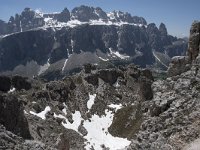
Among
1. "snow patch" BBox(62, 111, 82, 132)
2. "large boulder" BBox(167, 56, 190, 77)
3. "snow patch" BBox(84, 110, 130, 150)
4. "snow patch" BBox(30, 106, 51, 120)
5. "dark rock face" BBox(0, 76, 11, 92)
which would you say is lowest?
"snow patch" BBox(84, 110, 130, 150)

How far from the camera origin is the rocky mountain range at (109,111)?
33.2m

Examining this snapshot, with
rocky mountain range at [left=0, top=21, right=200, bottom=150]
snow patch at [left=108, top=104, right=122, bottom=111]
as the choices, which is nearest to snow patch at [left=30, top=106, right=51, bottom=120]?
rocky mountain range at [left=0, top=21, right=200, bottom=150]

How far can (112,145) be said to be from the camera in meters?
108

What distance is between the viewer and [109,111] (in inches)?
5207

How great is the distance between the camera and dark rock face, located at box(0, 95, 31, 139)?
87.0 meters

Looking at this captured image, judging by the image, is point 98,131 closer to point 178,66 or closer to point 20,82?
point 20,82

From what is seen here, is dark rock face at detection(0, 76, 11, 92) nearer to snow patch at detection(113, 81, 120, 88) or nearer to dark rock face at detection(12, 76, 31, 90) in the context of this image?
dark rock face at detection(12, 76, 31, 90)

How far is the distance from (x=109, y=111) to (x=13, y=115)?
4833cm

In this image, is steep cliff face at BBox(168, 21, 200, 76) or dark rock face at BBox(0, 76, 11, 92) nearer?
steep cliff face at BBox(168, 21, 200, 76)

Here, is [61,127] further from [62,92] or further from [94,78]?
[94,78]

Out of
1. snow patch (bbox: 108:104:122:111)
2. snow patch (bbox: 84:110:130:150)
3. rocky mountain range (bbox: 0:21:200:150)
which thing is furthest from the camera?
snow patch (bbox: 108:104:122:111)

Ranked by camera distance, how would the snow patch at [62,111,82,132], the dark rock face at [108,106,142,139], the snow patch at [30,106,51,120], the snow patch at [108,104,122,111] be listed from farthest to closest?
the snow patch at [108,104,122,111]
the snow patch at [62,111,82,132]
the snow patch at [30,106,51,120]
the dark rock face at [108,106,142,139]

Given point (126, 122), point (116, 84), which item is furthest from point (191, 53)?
point (116, 84)

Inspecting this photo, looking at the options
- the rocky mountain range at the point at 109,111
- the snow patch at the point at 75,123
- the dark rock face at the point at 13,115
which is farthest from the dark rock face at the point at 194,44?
the snow patch at the point at 75,123
